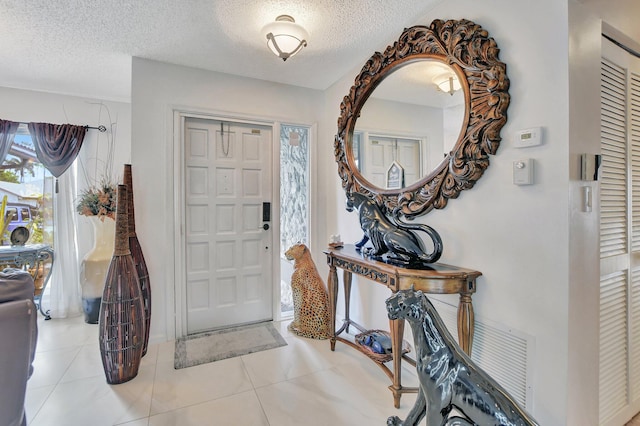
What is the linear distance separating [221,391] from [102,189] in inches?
105

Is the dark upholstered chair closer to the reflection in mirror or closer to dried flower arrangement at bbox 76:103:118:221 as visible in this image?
dried flower arrangement at bbox 76:103:118:221

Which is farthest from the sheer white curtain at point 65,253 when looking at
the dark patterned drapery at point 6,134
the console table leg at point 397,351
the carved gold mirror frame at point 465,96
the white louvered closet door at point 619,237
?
the white louvered closet door at point 619,237

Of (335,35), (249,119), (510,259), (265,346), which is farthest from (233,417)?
(335,35)

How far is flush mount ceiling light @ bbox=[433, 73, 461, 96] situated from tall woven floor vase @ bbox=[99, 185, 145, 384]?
2.37 metres

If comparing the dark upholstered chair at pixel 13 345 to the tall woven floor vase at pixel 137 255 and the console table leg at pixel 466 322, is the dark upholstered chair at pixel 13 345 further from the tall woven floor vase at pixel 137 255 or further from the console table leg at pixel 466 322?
the console table leg at pixel 466 322

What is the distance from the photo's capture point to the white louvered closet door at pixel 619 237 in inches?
60.9

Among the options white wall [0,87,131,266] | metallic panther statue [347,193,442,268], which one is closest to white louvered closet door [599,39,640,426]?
metallic panther statue [347,193,442,268]

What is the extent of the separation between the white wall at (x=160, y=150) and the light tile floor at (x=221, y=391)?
1.80ft

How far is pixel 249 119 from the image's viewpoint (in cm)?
302

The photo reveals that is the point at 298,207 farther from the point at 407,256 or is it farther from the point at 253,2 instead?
the point at 253,2

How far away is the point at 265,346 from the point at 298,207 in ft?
5.44

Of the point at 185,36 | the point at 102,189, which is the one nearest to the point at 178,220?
the point at 102,189

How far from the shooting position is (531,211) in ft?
4.83

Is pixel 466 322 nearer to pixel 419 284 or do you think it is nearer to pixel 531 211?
pixel 419 284
